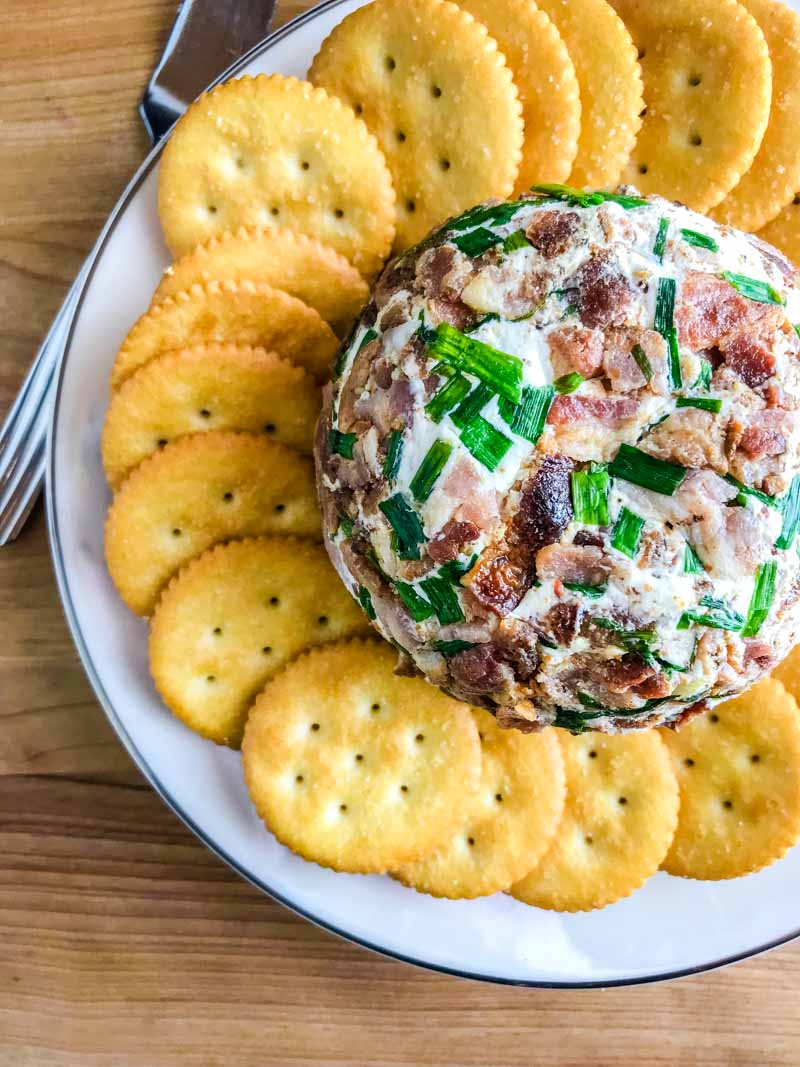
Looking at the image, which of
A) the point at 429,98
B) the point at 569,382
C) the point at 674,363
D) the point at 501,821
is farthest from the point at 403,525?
the point at 429,98

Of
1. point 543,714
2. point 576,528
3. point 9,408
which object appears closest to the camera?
point 576,528

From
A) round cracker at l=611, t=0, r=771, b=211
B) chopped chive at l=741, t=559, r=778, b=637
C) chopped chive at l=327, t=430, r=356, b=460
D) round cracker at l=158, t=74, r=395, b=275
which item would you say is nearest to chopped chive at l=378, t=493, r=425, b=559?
chopped chive at l=327, t=430, r=356, b=460

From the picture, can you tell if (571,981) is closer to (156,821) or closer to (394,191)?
(156,821)

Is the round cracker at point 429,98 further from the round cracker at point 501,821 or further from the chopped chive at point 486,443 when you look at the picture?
the round cracker at point 501,821

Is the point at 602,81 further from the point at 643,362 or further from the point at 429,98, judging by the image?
the point at 643,362

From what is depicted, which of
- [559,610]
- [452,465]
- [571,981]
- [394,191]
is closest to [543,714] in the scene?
[559,610]
